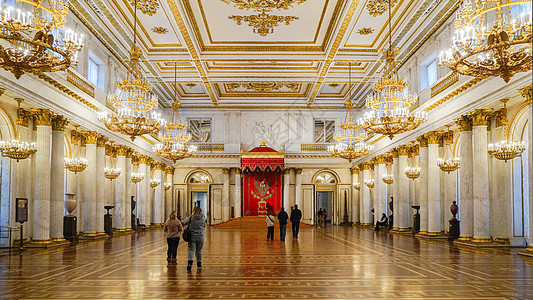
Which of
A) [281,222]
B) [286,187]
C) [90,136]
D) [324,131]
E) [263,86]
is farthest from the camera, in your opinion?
[324,131]

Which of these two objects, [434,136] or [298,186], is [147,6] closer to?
[434,136]

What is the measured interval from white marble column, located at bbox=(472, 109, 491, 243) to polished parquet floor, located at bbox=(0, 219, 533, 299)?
101 cm

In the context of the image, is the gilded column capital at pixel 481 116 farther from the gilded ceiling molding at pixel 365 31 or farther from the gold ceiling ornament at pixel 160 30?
the gold ceiling ornament at pixel 160 30

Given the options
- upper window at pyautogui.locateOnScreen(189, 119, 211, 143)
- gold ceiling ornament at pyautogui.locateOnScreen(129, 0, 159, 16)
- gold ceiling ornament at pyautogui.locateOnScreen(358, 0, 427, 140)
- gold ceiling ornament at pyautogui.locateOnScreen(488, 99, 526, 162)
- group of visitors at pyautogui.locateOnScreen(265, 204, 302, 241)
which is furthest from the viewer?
upper window at pyautogui.locateOnScreen(189, 119, 211, 143)

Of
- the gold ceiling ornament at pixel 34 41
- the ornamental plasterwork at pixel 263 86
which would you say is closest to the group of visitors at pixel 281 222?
the ornamental plasterwork at pixel 263 86

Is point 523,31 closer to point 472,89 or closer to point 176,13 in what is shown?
point 472,89

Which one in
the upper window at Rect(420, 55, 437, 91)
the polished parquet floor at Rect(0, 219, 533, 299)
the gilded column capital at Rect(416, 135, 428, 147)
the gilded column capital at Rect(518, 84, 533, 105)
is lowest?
the polished parquet floor at Rect(0, 219, 533, 299)

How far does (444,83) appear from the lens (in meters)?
15.1

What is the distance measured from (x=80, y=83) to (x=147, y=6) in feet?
11.2

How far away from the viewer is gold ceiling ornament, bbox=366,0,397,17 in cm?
1368

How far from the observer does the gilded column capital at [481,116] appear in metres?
13.2

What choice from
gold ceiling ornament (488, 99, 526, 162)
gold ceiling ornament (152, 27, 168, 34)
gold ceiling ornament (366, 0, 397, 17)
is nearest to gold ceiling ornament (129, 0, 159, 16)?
gold ceiling ornament (152, 27, 168, 34)

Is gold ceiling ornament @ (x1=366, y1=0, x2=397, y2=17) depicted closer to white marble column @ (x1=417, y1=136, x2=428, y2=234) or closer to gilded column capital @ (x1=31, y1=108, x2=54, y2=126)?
white marble column @ (x1=417, y1=136, x2=428, y2=234)

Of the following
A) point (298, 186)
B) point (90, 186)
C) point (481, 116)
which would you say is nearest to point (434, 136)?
point (481, 116)
